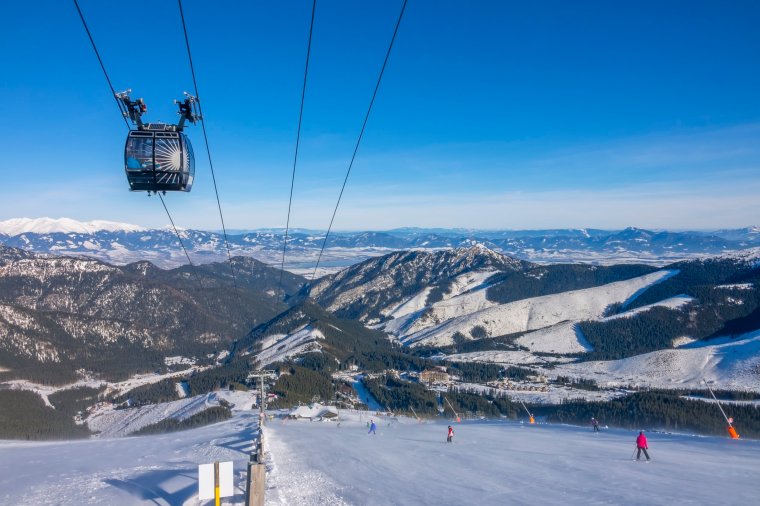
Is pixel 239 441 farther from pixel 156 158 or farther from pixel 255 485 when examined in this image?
pixel 156 158

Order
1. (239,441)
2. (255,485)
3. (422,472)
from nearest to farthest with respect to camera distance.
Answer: (255,485)
(422,472)
(239,441)

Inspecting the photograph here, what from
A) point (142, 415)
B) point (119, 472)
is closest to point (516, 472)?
point (119, 472)

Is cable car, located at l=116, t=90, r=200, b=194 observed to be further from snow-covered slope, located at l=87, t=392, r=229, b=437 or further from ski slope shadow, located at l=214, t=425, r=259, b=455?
snow-covered slope, located at l=87, t=392, r=229, b=437

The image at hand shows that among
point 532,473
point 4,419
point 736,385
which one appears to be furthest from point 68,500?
point 736,385

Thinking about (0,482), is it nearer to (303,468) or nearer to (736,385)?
(303,468)

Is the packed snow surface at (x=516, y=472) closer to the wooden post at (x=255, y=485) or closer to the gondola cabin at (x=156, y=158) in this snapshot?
the wooden post at (x=255, y=485)
